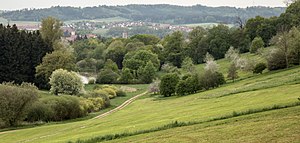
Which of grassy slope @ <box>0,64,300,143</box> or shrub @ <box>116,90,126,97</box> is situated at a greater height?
grassy slope @ <box>0,64,300,143</box>

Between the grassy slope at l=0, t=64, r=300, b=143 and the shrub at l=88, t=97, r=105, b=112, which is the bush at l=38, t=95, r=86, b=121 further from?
the grassy slope at l=0, t=64, r=300, b=143

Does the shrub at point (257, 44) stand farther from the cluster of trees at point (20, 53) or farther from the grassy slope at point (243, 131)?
the grassy slope at point (243, 131)

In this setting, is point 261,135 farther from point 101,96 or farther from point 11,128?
point 101,96

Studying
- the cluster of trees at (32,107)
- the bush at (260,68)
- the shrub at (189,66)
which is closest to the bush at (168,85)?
the bush at (260,68)

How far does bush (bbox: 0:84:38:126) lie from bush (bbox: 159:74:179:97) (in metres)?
23.4

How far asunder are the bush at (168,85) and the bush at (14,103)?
2342cm

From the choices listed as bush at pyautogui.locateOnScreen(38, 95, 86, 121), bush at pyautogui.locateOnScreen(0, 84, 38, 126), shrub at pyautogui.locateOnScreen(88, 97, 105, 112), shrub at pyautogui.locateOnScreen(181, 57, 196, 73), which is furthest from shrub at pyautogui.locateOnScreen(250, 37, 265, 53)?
bush at pyautogui.locateOnScreen(0, 84, 38, 126)

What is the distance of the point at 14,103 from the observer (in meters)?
44.4

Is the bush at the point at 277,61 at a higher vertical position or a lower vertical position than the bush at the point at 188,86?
higher

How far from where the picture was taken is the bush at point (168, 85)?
62.8 metres

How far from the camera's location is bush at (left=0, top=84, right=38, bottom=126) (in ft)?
145

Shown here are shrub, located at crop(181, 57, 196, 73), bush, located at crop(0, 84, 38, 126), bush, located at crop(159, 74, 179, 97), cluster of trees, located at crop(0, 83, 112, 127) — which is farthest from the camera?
shrub, located at crop(181, 57, 196, 73)

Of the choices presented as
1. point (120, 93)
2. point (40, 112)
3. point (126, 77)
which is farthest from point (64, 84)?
point (126, 77)

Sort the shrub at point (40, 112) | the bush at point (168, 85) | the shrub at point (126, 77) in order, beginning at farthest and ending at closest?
the shrub at point (126, 77) → the bush at point (168, 85) → the shrub at point (40, 112)
